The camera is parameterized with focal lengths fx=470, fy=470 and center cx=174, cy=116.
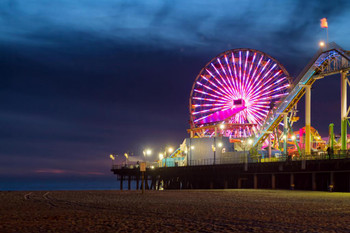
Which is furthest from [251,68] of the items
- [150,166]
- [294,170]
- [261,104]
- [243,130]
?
[294,170]

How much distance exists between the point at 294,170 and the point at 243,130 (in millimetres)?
33456

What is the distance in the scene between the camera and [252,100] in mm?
69562

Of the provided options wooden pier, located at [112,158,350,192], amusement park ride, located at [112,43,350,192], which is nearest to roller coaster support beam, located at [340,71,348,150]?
amusement park ride, located at [112,43,350,192]

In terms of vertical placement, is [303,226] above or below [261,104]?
below

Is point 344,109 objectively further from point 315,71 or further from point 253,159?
point 253,159

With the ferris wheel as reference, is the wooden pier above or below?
below

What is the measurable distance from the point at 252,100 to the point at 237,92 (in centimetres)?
301

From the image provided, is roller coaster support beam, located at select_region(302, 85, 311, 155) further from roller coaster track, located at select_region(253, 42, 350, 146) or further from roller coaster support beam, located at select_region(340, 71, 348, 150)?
roller coaster support beam, located at select_region(340, 71, 348, 150)

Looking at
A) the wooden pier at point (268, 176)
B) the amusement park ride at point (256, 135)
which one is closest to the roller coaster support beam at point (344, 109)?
the amusement park ride at point (256, 135)

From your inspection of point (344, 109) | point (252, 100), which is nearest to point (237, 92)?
point (252, 100)

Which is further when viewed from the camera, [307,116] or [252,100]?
[252,100]

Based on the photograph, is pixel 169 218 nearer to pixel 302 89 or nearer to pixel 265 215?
pixel 265 215

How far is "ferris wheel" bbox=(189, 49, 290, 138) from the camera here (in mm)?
68750

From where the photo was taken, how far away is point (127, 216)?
52.3 ft
